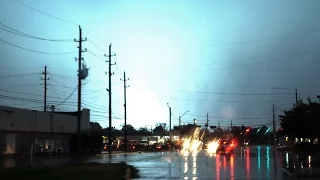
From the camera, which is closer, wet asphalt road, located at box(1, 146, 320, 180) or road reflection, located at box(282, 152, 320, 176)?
wet asphalt road, located at box(1, 146, 320, 180)

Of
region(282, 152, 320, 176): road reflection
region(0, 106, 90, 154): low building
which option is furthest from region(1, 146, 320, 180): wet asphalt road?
region(0, 106, 90, 154): low building

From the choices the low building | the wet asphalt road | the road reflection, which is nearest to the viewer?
the wet asphalt road

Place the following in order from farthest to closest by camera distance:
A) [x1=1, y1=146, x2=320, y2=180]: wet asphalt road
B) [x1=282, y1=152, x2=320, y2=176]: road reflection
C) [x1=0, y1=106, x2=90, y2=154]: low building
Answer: [x1=0, y1=106, x2=90, y2=154]: low building, [x1=282, y1=152, x2=320, y2=176]: road reflection, [x1=1, y1=146, x2=320, y2=180]: wet asphalt road

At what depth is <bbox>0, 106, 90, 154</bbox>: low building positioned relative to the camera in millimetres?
53969

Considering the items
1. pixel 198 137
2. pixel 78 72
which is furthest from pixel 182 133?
pixel 78 72

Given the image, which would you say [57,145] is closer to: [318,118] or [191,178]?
[318,118]

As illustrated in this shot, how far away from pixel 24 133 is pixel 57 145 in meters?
8.20

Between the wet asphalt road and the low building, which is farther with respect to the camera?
the low building

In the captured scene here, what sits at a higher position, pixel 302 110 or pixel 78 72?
pixel 78 72

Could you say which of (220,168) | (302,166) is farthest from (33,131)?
(302,166)

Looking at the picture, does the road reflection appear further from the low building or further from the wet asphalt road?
the low building

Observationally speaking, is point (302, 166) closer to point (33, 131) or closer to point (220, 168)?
point (220, 168)

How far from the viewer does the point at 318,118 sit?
177 feet

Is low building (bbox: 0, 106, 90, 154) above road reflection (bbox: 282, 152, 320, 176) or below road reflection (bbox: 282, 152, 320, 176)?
above
